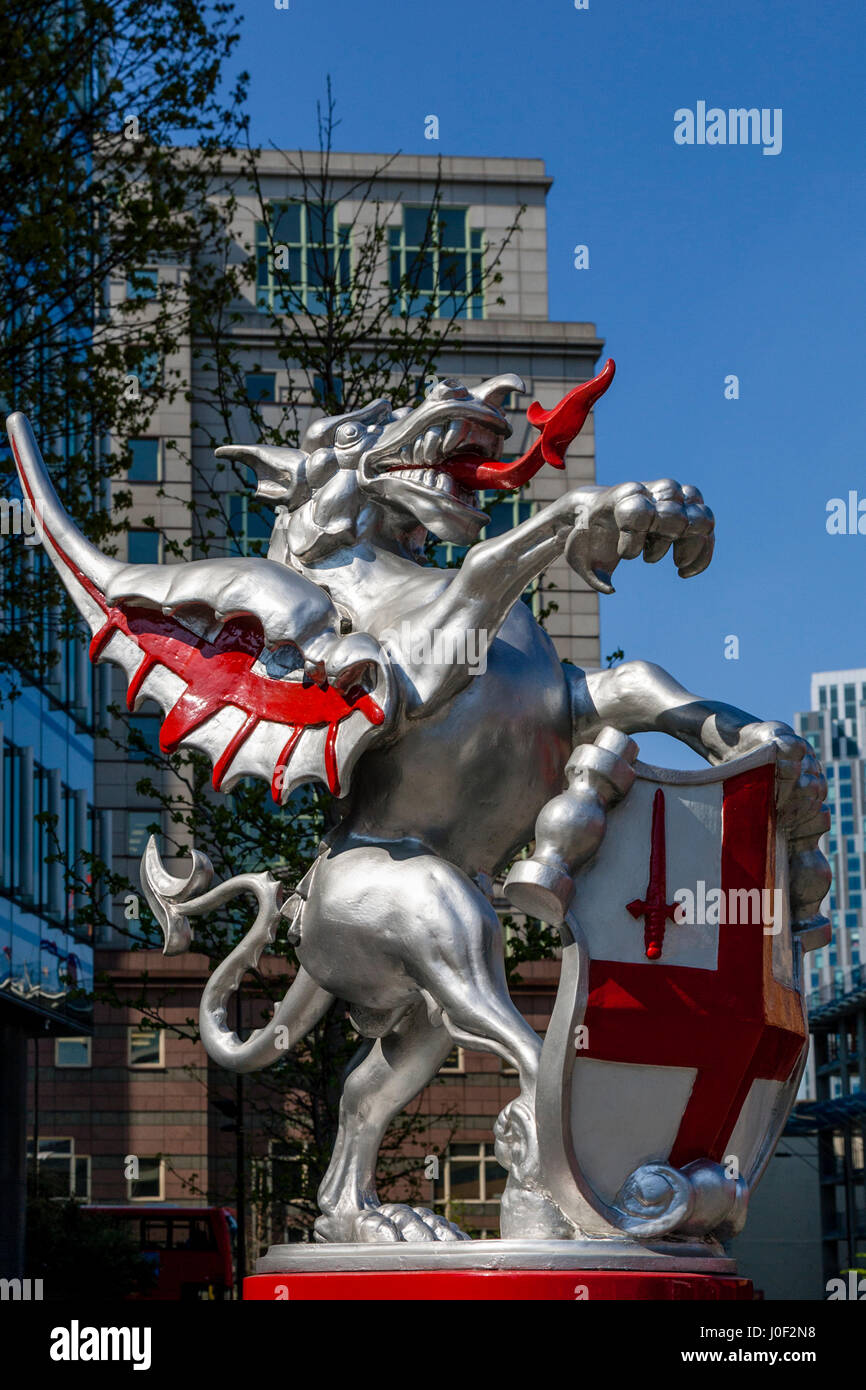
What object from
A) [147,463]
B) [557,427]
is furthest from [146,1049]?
[557,427]

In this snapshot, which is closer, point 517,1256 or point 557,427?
point 517,1256

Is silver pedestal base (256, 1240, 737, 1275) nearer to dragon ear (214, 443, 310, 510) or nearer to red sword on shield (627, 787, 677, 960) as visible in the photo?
red sword on shield (627, 787, 677, 960)

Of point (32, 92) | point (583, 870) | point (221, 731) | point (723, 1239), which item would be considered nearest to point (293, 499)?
point (221, 731)

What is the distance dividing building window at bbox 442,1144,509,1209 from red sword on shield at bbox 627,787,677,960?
24.0 m

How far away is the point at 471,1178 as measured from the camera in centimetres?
2847

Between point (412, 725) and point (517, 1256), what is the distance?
113cm

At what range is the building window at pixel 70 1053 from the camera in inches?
1134

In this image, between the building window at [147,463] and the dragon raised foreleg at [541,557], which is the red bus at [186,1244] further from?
the dragon raised foreleg at [541,557]

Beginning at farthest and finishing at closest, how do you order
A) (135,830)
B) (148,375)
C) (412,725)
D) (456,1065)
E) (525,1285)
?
(135,830) < (456,1065) < (148,375) < (412,725) < (525,1285)

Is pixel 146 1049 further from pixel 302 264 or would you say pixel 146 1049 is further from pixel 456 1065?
pixel 302 264

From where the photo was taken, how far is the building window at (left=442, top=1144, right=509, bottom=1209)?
27172 millimetres

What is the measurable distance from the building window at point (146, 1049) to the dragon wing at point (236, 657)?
981 inches
